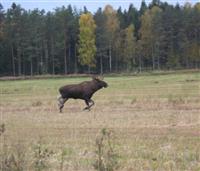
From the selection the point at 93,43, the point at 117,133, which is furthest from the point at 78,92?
the point at 93,43

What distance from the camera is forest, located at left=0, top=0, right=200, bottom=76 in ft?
358

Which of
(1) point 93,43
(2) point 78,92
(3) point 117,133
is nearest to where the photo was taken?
(3) point 117,133

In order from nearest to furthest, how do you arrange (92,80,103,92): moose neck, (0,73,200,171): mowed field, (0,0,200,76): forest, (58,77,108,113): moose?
(0,73,200,171): mowed field < (58,77,108,113): moose < (92,80,103,92): moose neck < (0,0,200,76): forest

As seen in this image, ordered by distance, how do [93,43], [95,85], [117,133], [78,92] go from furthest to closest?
[93,43] → [95,85] → [78,92] → [117,133]

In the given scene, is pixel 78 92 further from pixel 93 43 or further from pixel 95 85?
pixel 93 43

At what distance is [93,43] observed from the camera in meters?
109

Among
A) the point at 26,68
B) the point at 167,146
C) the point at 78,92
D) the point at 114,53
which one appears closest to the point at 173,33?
the point at 114,53

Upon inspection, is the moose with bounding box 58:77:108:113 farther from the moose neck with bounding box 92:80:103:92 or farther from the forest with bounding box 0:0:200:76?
the forest with bounding box 0:0:200:76

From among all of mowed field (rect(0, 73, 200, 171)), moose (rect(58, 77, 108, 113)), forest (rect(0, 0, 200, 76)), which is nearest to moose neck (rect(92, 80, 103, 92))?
moose (rect(58, 77, 108, 113))

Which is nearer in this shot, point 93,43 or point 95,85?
point 95,85

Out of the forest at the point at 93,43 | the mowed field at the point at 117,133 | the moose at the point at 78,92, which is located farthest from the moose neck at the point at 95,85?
the forest at the point at 93,43

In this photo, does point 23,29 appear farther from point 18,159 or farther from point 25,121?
point 18,159

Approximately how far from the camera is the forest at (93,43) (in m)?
109

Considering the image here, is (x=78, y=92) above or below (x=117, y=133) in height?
above
